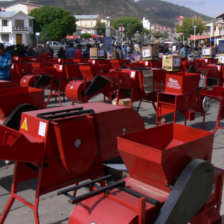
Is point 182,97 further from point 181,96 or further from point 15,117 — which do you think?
point 15,117

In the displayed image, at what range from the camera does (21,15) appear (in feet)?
274

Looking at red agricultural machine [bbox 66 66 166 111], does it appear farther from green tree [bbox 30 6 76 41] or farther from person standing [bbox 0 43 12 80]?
green tree [bbox 30 6 76 41]

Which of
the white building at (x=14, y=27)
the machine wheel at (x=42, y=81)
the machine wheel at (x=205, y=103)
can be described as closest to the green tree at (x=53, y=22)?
the white building at (x=14, y=27)

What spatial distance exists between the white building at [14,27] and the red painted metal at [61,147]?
278 feet

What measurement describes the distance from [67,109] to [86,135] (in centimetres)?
36

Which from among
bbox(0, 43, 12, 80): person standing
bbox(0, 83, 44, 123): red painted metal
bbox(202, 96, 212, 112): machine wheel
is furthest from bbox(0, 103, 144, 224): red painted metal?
bbox(0, 43, 12, 80): person standing

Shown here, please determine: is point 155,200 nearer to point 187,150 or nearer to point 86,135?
point 187,150

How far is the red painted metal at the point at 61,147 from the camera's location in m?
2.82

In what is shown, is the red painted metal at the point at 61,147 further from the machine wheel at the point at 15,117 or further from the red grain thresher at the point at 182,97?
the red grain thresher at the point at 182,97

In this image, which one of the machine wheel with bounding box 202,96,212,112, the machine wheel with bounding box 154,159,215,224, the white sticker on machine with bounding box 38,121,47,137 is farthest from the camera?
the machine wheel with bounding box 202,96,212,112

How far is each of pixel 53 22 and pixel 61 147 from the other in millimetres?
90353

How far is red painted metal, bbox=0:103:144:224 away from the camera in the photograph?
282 cm

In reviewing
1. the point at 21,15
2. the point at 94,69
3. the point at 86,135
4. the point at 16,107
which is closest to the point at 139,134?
the point at 86,135

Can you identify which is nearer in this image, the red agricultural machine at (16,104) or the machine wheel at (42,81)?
the red agricultural machine at (16,104)
